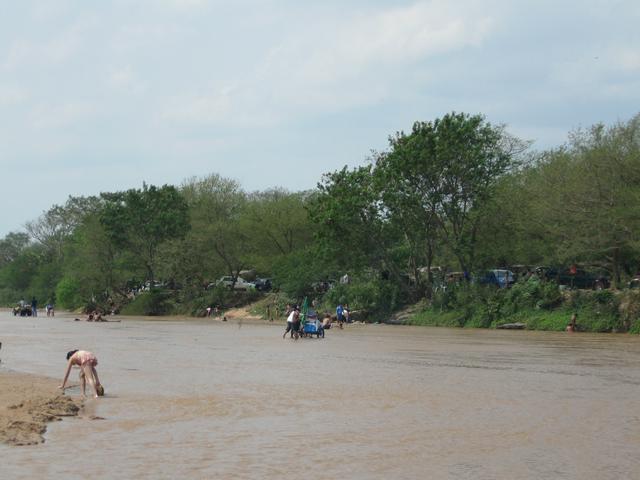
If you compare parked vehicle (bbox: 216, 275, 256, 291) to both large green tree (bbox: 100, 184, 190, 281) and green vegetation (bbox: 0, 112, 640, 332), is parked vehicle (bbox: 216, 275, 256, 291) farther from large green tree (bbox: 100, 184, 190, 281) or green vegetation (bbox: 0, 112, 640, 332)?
large green tree (bbox: 100, 184, 190, 281)

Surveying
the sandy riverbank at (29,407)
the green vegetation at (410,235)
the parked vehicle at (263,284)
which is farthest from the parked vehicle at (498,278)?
the sandy riverbank at (29,407)

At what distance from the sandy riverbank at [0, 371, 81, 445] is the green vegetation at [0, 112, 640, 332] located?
32501 millimetres

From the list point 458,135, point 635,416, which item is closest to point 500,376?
point 635,416

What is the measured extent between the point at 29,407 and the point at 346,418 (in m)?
5.87

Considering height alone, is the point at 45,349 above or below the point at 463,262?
below

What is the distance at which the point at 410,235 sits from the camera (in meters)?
59.8

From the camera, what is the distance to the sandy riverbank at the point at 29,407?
12938 millimetres

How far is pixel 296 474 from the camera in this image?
430 inches

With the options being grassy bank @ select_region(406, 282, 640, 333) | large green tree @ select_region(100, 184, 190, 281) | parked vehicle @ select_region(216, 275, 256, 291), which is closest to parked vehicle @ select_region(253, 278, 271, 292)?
parked vehicle @ select_region(216, 275, 256, 291)

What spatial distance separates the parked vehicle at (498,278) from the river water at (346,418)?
2688cm

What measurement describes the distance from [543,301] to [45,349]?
30.0 metres

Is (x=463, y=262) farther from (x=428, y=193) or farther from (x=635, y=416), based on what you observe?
(x=635, y=416)

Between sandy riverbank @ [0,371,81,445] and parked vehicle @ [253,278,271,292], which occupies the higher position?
parked vehicle @ [253,278,271,292]

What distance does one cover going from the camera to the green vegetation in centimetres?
4575
